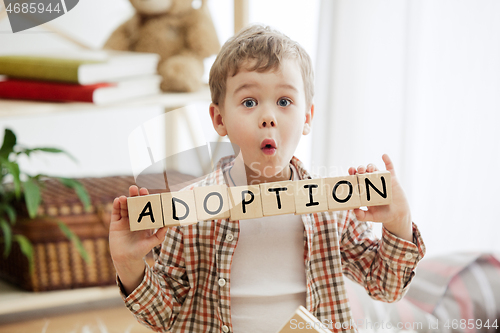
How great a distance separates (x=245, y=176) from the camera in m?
0.71

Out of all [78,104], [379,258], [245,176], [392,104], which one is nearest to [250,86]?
[245,176]

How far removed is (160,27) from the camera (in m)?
1.42

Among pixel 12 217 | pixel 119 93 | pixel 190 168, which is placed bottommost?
pixel 12 217

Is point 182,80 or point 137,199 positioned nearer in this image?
point 137,199

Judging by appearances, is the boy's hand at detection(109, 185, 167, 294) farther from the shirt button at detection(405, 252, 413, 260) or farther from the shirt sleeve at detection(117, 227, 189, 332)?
the shirt button at detection(405, 252, 413, 260)

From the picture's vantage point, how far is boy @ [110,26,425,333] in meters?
0.65

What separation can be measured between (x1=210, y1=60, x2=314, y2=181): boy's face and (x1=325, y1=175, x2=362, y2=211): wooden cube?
9 cm

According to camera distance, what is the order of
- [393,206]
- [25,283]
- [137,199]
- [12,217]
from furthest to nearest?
[25,283], [12,217], [393,206], [137,199]

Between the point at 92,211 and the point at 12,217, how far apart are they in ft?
0.67

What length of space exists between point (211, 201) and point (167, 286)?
25 centimetres

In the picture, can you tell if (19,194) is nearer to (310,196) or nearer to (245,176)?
(245,176)

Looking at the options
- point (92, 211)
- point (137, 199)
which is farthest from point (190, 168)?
point (92, 211)

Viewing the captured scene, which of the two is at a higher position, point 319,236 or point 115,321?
point 319,236

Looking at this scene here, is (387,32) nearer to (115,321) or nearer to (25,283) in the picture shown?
(115,321)
